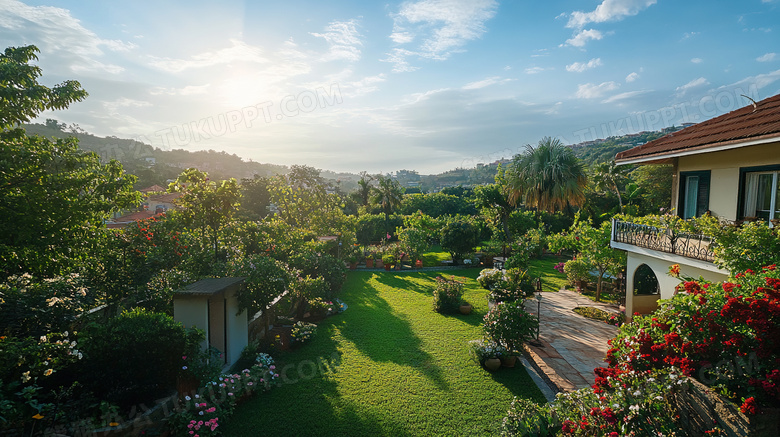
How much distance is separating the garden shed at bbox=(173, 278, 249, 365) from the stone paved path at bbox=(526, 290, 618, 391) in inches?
264

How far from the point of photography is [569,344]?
9.24m

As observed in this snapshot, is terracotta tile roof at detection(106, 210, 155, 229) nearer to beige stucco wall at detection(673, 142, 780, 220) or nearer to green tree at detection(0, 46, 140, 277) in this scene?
green tree at detection(0, 46, 140, 277)

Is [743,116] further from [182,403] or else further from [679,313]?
[182,403]

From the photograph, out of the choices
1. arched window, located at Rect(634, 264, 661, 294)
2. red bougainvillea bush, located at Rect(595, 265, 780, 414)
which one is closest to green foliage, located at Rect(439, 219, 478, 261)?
arched window, located at Rect(634, 264, 661, 294)

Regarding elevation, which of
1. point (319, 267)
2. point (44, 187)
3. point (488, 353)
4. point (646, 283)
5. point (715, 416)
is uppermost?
point (44, 187)

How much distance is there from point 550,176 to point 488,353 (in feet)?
44.9

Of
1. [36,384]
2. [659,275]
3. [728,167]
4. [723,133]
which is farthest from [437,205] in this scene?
[36,384]

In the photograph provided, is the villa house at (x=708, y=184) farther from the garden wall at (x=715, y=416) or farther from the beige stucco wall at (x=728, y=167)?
the garden wall at (x=715, y=416)

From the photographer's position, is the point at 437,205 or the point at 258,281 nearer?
the point at 258,281

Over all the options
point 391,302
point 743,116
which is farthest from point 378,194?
point 743,116

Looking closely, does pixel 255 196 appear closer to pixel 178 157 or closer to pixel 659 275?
pixel 659 275

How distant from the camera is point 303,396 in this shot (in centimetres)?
657

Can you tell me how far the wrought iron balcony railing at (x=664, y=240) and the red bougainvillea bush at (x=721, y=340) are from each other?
3535 millimetres

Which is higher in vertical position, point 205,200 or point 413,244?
point 205,200
